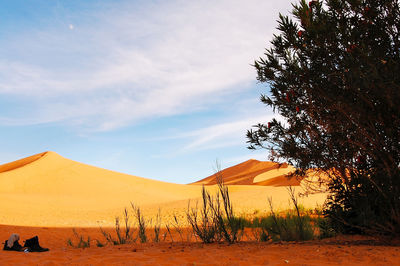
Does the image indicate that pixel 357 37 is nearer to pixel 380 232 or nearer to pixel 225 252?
pixel 380 232

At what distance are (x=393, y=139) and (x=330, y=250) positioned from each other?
2155mm

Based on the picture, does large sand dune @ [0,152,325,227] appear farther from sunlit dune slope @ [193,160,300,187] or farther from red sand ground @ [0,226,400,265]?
red sand ground @ [0,226,400,265]

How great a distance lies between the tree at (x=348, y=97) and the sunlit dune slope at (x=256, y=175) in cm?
3097

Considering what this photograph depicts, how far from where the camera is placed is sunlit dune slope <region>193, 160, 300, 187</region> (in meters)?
42.1

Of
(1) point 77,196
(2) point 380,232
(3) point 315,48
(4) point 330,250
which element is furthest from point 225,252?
(1) point 77,196

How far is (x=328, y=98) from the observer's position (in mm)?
5715

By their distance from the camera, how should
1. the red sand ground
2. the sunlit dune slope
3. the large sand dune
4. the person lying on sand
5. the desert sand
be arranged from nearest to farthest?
1. the red sand ground
2. the desert sand
3. the person lying on sand
4. the large sand dune
5. the sunlit dune slope

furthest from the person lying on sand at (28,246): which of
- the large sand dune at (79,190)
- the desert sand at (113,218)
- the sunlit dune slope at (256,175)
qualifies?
the sunlit dune slope at (256,175)

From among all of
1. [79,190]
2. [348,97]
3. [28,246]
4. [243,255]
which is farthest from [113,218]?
[79,190]

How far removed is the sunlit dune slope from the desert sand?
345 mm

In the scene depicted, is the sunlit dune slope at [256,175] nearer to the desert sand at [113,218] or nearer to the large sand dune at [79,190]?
the desert sand at [113,218]

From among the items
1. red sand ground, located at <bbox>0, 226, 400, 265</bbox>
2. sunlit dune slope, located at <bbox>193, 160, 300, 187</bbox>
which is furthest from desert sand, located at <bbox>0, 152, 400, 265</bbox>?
sunlit dune slope, located at <bbox>193, 160, 300, 187</bbox>

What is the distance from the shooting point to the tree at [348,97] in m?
5.63

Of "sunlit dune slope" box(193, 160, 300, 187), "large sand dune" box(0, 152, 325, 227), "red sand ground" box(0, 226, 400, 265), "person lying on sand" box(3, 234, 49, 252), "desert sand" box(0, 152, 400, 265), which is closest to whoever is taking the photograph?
"red sand ground" box(0, 226, 400, 265)
